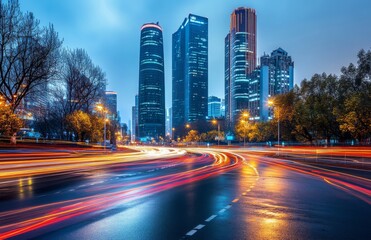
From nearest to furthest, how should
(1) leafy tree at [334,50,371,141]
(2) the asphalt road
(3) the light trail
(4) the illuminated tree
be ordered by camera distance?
(2) the asphalt road < (3) the light trail < (4) the illuminated tree < (1) leafy tree at [334,50,371,141]

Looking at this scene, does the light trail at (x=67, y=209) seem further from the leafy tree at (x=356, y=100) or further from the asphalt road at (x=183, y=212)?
the leafy tree at (x=356, y=100)

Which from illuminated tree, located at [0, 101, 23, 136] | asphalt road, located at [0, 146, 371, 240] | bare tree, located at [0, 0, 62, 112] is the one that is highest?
bare tree, located at [0, 0, 62, 112]

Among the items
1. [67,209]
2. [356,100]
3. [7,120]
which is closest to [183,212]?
[67,209]

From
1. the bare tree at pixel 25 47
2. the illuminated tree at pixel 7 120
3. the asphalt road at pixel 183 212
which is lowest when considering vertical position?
the asphalt road at pixel 183 212

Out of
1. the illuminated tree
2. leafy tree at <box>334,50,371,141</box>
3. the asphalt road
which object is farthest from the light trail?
leafy tree at <box>334,50,371,141</box>

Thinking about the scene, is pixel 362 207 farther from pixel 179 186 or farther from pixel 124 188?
pixel 124 188

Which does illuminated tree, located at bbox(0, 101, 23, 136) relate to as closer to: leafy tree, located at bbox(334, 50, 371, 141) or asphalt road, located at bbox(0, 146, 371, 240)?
asphalt road, located at bbox(0, 146, 371, 240)

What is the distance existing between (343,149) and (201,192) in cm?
3608

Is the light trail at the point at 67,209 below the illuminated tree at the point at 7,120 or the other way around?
below

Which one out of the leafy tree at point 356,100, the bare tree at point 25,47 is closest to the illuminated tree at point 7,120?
the bare tree at point 25,47

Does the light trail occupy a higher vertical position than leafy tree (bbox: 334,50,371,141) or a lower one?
lower

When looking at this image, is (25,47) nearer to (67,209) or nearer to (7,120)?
(7,120)

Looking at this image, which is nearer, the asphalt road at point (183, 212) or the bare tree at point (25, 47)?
the asphalt road at point (183, 212)

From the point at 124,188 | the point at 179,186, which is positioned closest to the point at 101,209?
the point at 124,188
